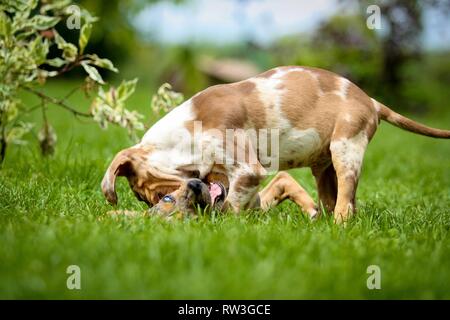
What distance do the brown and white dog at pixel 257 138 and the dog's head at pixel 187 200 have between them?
13 cm

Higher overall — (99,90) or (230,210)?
(99,90)

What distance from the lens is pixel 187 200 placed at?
12.3 ft

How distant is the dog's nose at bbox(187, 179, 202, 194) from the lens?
3.64 metres

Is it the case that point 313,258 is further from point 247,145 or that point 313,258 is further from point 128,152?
point 128,152

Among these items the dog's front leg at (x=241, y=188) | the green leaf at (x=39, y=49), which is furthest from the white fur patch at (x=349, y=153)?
the green leaf at (x=39, y=49)

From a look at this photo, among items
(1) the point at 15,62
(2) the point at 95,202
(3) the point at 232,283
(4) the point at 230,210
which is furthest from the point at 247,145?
(1) the point at 15,62

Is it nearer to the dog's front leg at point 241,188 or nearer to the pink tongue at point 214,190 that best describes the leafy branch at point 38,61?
the pink tongue at point 214,190

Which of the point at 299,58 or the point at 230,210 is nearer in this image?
the point at 230,210

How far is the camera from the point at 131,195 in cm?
470

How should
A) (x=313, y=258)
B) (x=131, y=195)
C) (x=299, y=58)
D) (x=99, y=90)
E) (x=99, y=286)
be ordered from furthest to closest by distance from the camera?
(x=299, y=58) < (x=99, y=90) < (x=131, y=195) < (x=313, y=258) < (x=99, y=286)

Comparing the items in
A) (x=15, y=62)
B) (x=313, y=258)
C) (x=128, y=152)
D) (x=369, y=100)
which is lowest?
(x=313, y=258)

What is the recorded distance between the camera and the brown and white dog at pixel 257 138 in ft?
Answer: 12.8

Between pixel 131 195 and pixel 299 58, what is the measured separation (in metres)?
10.7

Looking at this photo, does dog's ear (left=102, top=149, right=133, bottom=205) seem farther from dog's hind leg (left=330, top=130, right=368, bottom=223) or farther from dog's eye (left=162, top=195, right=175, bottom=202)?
dog's hind leg (left=330, top=130, right=368, bottom=223)
